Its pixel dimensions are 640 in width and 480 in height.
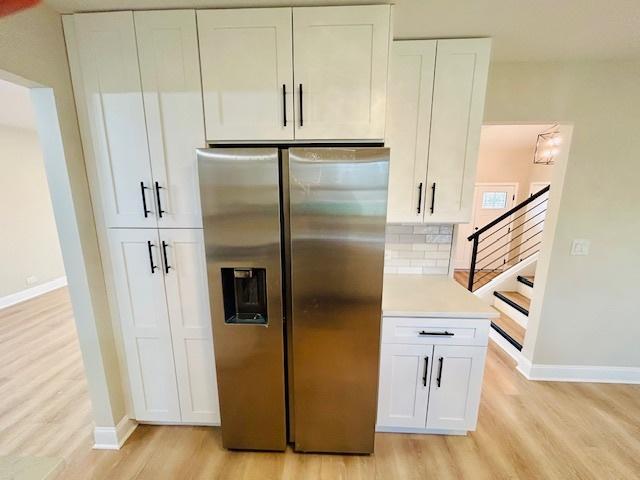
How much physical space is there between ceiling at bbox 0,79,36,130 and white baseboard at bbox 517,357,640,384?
4697mm

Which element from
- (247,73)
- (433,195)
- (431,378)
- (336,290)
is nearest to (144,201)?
(247,73)

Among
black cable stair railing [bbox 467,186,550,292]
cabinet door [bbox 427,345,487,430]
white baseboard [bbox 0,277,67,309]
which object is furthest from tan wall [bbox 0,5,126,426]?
black cable stair railing [bbox 467,186,550,292]

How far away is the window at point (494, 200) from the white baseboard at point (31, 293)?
303 inches

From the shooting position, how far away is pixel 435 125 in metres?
1.64

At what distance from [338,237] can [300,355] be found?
0.70m

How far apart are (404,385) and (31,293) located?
535 cm

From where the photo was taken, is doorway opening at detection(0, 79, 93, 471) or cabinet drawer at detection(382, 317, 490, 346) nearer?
cabinet drawer at detection(382, 317, 490, 346)

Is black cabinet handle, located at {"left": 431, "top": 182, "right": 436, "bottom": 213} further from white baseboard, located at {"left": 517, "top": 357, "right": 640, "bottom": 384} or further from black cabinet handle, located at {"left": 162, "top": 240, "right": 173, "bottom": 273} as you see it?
white baseboard, located at {"left": 517, "top": 357, "right": 640, "bottom": 384}

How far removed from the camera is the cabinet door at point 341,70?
1.30 meters

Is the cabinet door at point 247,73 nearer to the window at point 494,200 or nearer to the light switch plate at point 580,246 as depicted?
the light switch plate at point 580,246

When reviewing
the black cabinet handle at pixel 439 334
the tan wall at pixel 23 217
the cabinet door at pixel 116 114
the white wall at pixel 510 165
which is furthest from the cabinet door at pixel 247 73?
the white wall at pixel 510 165

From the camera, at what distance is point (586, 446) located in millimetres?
1733

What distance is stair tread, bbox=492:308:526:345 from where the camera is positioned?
2.82 meters

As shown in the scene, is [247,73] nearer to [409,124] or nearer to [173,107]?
[173,107]
